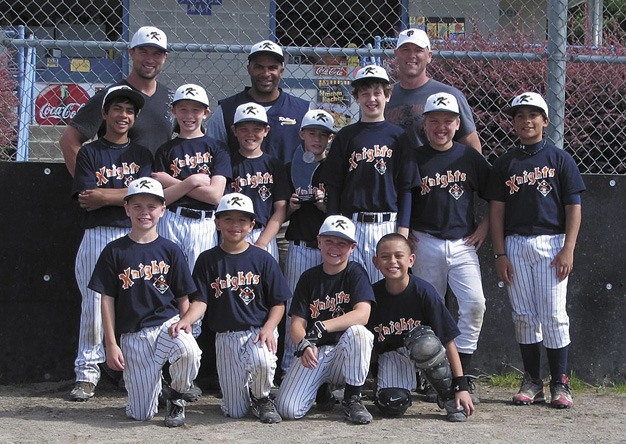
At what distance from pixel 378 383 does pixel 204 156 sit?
1574 mm

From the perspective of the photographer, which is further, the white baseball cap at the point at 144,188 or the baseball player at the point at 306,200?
the baseball player at the point at 306,200

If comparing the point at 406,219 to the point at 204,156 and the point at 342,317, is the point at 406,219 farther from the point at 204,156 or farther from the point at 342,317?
the point at 204,156

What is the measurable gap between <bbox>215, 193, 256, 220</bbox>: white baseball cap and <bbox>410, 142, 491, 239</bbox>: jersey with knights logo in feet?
3.34

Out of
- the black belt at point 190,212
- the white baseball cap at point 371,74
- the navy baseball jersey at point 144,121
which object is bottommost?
the black belt at point 190,212

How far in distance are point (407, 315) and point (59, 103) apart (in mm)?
5537

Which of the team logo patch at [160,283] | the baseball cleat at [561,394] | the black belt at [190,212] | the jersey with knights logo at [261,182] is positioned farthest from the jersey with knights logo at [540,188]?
the team logo patch at [160,283]

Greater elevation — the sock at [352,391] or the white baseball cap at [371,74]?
the white baseball cap at [371,74]

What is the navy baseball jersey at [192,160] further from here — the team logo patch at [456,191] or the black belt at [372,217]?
the team logo patch at [456,191]

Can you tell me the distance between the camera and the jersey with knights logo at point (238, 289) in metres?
5.14

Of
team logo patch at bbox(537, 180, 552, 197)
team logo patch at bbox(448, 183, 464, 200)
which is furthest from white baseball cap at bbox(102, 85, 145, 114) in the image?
team logo patch at bbox(537, 180, 552, 197)

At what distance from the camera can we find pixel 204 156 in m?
5.53

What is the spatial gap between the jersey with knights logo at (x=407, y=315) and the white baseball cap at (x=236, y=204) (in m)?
0.83

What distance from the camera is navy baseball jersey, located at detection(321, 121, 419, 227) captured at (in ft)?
18.0

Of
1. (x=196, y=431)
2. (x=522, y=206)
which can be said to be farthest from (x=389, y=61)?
(x=196, y=431)
